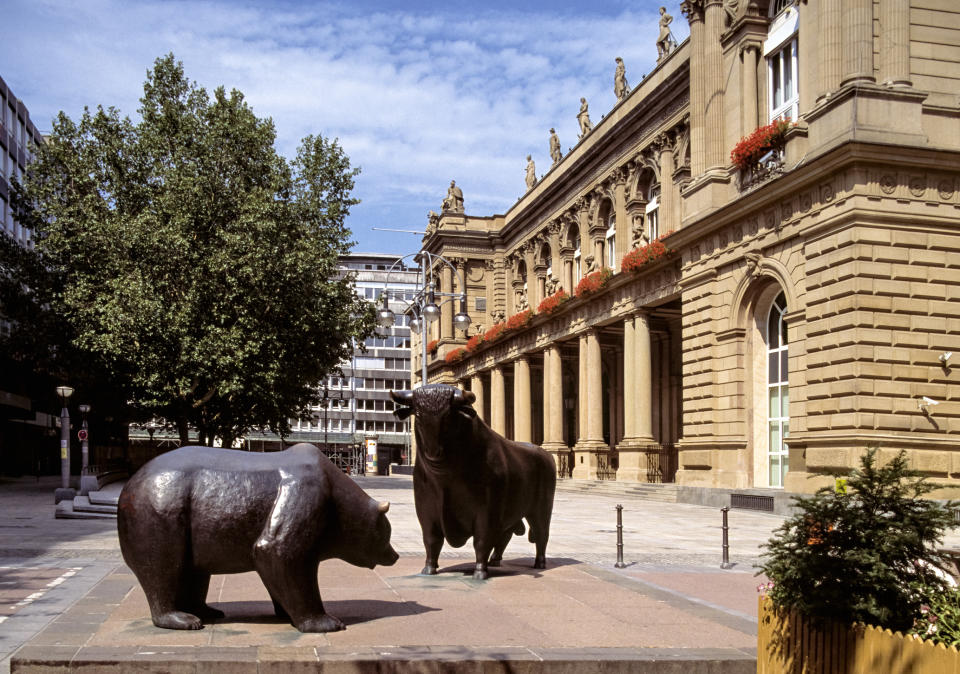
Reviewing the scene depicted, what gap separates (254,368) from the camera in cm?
3253

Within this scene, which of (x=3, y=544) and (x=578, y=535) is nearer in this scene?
(x=3, y=544)

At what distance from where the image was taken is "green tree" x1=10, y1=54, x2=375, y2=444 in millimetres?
31438

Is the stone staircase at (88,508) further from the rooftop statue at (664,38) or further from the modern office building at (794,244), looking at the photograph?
the rooftop statue at (664,38)

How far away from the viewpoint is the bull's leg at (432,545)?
1027 centimetres

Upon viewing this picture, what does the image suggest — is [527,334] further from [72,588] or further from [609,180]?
[72,588]

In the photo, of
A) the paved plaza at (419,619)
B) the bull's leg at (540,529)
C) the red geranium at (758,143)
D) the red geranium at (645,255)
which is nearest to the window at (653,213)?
the red geranium at (645,255)

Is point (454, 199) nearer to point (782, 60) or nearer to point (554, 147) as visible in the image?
point (554, 147)

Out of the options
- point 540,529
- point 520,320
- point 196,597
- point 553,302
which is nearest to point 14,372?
point 520,320

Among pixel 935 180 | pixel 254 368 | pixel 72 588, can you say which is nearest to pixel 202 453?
pixel 72 588

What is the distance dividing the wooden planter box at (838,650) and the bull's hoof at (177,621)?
384cm

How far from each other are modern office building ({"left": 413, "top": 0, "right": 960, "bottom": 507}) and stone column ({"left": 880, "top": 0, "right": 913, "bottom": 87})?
0.05 metres

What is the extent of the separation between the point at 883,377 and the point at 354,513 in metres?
17.7

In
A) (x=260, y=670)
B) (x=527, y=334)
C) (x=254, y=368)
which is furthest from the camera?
(x=527, y=334)

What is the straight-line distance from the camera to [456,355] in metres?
64.0
